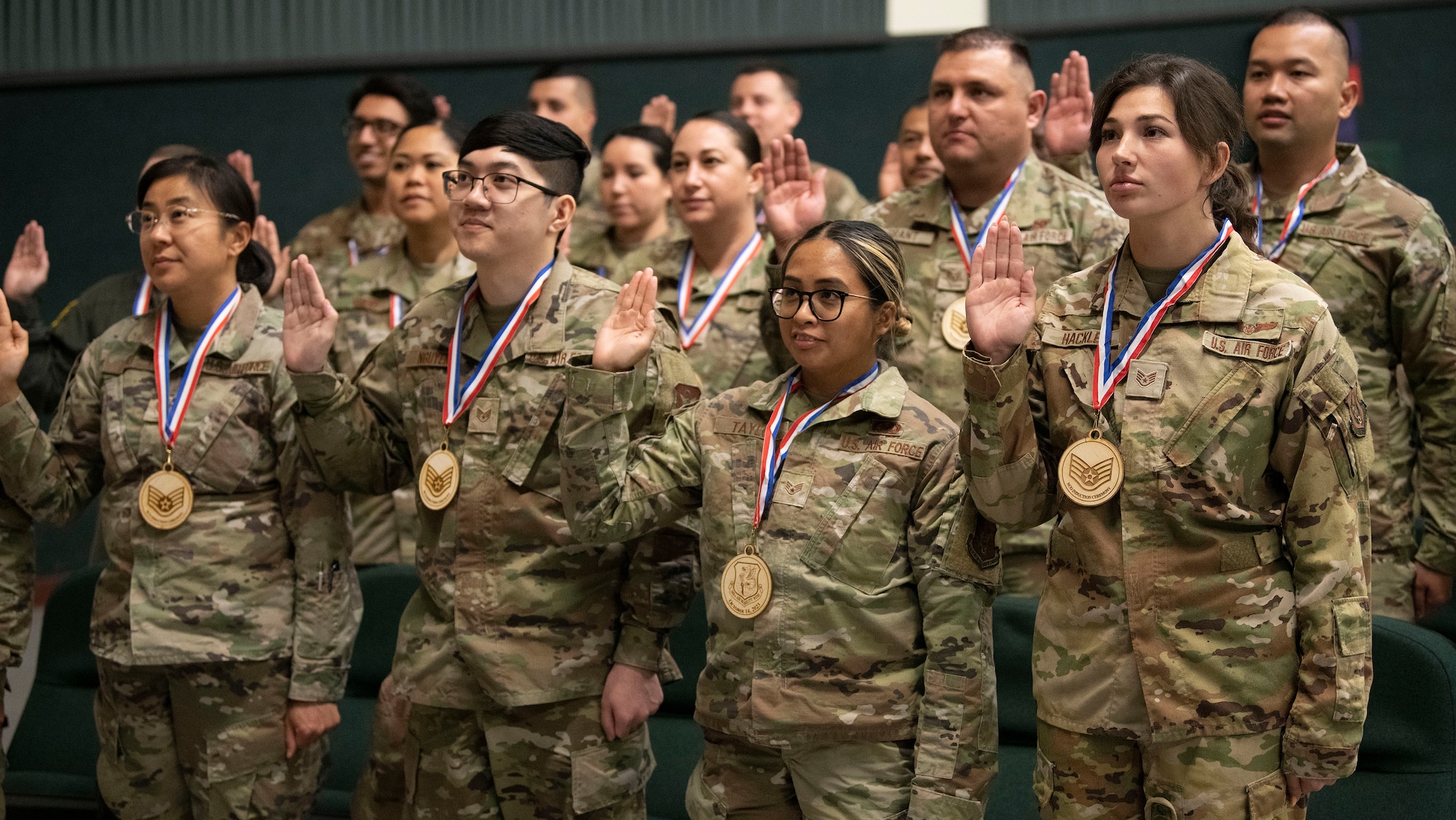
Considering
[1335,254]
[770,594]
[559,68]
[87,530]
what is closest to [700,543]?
[770,594]

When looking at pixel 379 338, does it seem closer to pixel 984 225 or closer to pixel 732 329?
pixel 732 329

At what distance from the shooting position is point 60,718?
13.7 ft

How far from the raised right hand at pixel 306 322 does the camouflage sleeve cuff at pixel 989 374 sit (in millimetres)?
1278

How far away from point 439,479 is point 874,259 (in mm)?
940

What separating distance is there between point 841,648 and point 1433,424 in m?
1.77

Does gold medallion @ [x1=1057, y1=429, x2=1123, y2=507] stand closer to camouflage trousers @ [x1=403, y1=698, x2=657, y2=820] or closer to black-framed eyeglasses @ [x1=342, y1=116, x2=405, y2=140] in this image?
camouflage trousers @ [x1=403, y1=698, x2=657, y2=820]

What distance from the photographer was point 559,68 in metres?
6.04

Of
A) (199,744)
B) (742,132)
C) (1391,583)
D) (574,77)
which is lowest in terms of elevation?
(199,744)

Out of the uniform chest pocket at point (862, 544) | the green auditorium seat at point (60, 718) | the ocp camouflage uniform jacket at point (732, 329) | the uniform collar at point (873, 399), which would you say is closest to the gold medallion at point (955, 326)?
the ocp camouflage uniform jacket at point (732, 329)

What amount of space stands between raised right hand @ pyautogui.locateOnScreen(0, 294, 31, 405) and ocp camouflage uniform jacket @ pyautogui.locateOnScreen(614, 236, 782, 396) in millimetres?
1520

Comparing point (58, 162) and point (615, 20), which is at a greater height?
point (615, 20)

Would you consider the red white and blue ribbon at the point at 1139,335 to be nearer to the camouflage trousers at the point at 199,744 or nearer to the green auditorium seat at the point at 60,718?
the camouflage trousers at the point at 199,744

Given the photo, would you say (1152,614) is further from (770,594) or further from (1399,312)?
(1399,312)

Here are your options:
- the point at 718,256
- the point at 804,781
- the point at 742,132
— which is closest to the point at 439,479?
the point at 804,781
